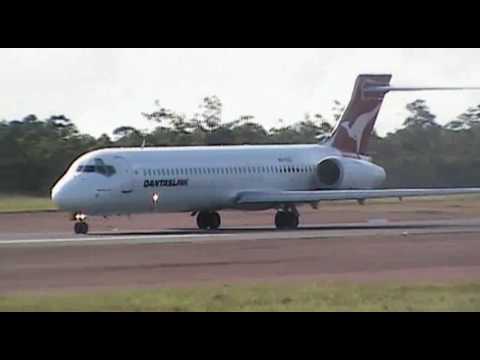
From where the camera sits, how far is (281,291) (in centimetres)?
2092

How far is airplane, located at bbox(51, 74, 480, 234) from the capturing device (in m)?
40.4

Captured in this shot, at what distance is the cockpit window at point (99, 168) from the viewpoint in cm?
4041

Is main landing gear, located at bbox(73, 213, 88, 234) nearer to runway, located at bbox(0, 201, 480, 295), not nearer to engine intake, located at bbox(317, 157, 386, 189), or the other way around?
runway, located at bbox(0, 201, 480, 295)

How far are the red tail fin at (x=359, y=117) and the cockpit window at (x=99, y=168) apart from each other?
1041 cm

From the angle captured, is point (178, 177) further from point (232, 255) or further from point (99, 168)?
point (232, 255)

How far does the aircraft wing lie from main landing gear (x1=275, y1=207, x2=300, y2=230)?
582mm

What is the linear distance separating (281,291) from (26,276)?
609cm

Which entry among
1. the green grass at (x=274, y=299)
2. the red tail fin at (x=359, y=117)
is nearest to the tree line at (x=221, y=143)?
the red tail fin at (x=359, y=117)

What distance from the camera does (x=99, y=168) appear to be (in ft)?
133
